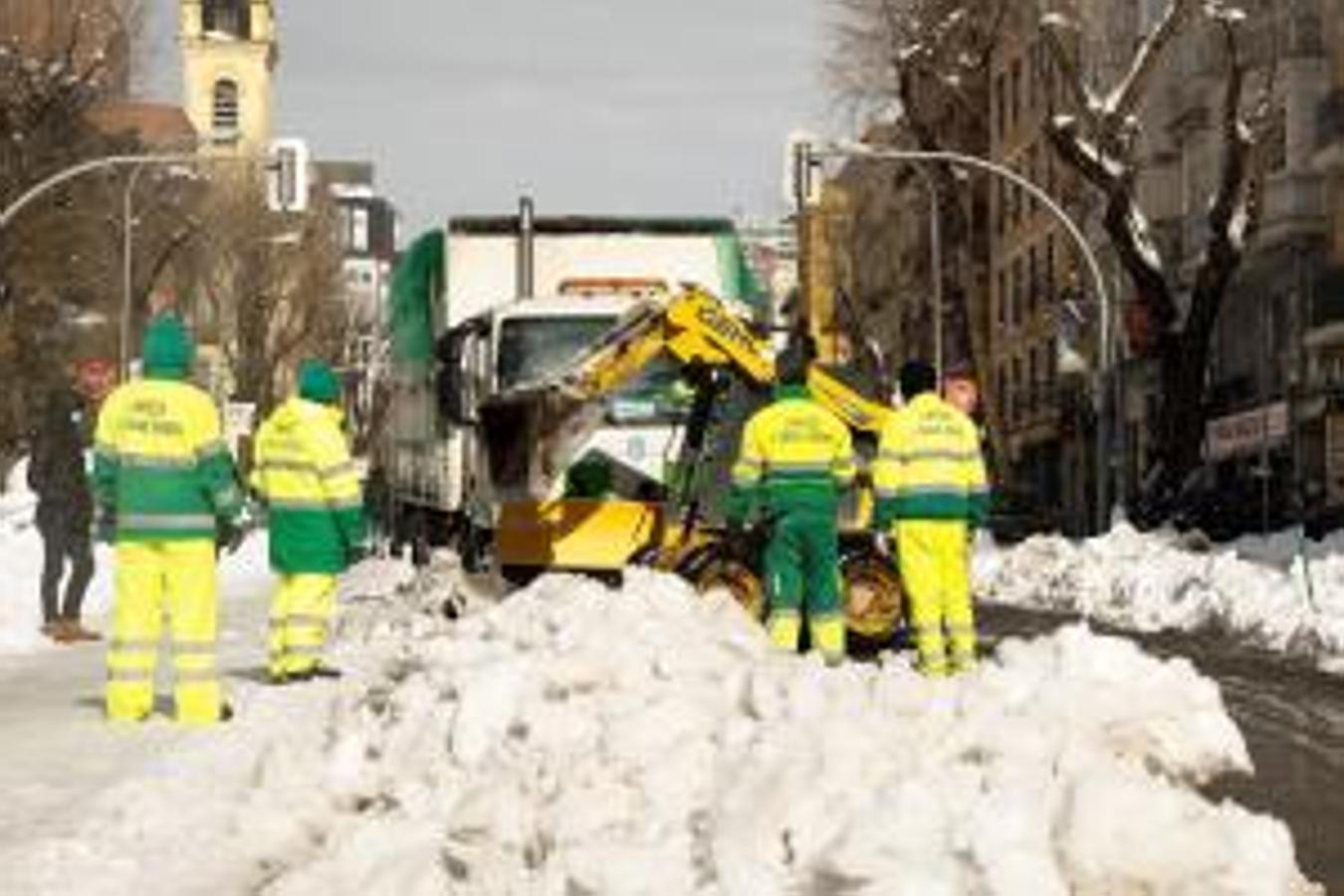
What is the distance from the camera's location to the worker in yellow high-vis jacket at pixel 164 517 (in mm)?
12188

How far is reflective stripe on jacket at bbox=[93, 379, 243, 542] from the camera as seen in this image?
12281mm

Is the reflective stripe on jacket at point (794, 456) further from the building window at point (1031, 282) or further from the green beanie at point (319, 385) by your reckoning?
the building window at point (1031, 282)

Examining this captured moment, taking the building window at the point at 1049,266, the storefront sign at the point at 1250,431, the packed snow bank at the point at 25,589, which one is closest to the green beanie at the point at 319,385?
the packed snow bank at the point at 25,589

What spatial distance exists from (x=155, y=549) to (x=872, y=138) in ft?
205

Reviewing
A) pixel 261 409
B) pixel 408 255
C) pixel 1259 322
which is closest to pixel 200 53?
pixel 261 409

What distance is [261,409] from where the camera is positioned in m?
76.2

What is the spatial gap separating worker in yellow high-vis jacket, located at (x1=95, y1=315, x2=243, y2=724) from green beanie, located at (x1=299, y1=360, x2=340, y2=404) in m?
1.52

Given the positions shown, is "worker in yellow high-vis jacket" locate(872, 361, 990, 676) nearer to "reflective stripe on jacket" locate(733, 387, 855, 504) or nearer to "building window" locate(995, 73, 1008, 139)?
"reflective stripe on jacket" locate(733, 387, 855, 504)

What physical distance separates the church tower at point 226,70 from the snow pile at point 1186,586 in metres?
110

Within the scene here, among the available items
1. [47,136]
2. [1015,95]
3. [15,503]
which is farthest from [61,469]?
[1015,95]

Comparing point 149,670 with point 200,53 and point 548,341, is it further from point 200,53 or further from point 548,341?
point 200,53

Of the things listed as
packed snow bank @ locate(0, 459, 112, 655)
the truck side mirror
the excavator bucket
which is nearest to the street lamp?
the truck side mirror

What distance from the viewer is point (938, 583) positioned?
1395 centimetres

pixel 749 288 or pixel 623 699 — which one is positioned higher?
pixel 749 288
